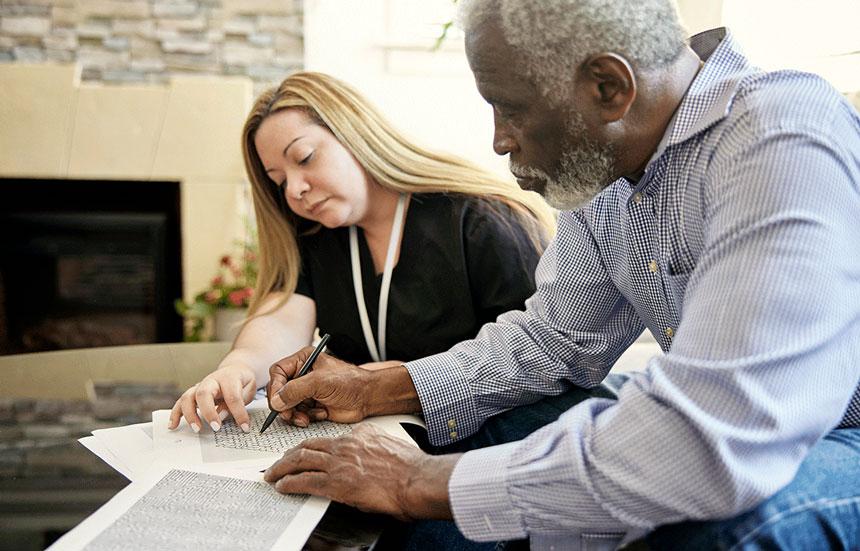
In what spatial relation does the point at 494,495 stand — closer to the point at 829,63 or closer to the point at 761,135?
the point at 761,135

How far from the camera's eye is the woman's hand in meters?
0.94

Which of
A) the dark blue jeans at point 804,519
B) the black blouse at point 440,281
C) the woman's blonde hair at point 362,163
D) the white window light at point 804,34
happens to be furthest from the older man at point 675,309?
the white window light at point 804,34

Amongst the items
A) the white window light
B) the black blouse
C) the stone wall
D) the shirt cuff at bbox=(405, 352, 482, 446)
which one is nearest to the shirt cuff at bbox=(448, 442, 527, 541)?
the shirt cuff at bbox=(405, 352, 482, 446)

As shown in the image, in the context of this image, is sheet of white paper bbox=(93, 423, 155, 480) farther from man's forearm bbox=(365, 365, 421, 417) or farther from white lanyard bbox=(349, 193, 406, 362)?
white lanyard bbox=(349, 193, 406, 362)

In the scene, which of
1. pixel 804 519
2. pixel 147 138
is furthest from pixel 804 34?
pixel 147 138

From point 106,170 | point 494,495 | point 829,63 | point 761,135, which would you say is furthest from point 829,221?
point 106,170

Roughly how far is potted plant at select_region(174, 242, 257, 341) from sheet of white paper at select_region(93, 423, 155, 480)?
2228mm

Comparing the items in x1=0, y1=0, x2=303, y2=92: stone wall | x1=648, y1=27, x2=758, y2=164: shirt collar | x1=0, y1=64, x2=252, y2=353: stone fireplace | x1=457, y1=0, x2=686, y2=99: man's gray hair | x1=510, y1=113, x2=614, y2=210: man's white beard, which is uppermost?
x1=0, y1=0, x2=303, y2=92: stone wall

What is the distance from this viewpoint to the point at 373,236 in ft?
4.80

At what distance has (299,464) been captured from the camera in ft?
2.40

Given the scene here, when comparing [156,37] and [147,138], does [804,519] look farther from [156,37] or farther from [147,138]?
[156,37]

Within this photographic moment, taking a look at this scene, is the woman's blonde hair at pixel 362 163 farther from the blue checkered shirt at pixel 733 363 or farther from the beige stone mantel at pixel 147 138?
the beige stone mantel at pixel 147 138

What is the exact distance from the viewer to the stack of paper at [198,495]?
625mm

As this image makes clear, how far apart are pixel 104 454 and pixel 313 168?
0.67 meters
